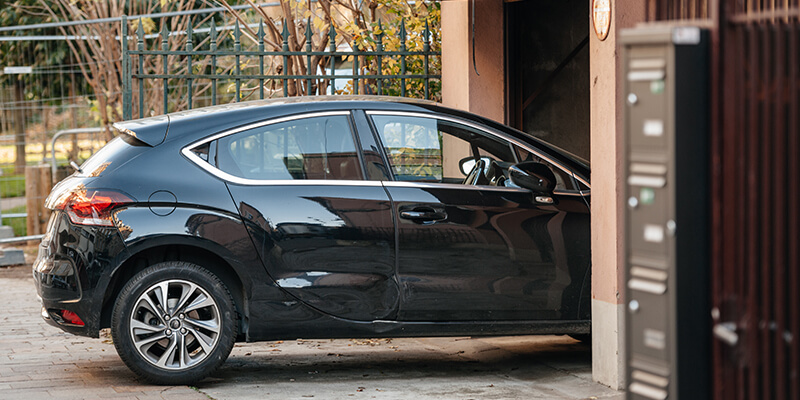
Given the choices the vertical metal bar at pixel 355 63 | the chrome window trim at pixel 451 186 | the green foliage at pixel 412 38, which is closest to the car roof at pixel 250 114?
the chrome window trim at pixel 451 186

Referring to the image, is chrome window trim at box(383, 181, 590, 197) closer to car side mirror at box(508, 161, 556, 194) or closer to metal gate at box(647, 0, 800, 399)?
car side mirror at box(508, 161, 556, 194)

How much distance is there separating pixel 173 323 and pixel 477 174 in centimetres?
206

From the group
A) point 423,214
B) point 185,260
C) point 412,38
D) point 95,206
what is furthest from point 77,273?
point 412,38

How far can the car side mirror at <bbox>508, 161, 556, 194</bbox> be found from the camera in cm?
600

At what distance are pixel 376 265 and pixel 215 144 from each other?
3.87 ft

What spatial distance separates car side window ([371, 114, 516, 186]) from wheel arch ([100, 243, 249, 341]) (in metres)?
1.15

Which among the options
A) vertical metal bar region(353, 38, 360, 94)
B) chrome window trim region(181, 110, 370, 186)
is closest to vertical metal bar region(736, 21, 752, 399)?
chrome window trim region(181, 110, 370, 186)

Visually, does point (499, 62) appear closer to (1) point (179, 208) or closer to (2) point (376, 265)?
(2) point (376, 265)

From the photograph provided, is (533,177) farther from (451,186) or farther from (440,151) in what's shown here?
(440,151)

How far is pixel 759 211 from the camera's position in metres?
2.81

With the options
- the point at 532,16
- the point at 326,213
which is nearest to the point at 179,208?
the point at 326,213

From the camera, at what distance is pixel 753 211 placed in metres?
2.80

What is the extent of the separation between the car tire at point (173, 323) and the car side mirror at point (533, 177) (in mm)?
1841

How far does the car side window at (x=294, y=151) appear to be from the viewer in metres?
5.86
